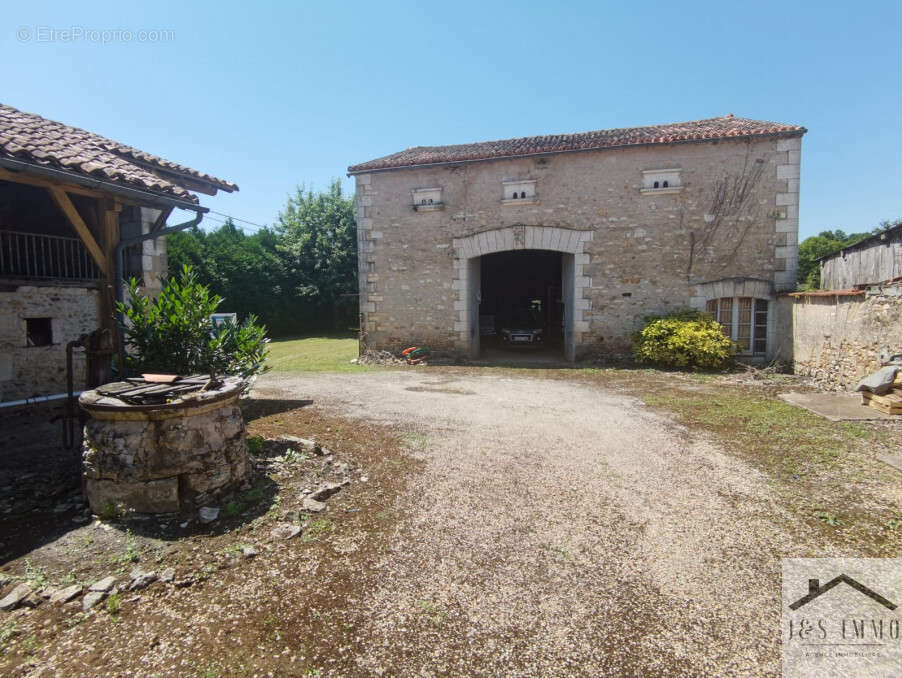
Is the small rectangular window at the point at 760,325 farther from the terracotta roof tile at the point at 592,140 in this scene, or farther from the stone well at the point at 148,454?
the stone well at the point at 148,454

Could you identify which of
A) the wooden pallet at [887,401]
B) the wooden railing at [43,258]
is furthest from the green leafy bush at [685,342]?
the wooden railing at [43,258]

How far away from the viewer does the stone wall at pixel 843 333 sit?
6.88m

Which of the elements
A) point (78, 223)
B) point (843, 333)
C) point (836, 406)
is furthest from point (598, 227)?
point (78, 223)

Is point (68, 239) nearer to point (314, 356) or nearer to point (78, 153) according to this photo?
point (78, 153)

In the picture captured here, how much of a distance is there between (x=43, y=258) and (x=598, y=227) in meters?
10.9

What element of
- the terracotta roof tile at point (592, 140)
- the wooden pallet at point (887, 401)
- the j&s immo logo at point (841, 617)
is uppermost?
the terracotta roof tile at point (592, 140)

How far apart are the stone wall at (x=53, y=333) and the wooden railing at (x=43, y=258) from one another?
262mm

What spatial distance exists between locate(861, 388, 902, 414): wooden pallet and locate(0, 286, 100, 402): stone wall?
11.1m

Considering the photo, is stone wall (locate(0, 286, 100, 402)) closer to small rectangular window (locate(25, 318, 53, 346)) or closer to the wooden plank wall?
small rectangular window (locate(25, 318, 53, 346))

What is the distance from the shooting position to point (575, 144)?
11.6 meters

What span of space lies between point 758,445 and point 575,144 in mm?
9041

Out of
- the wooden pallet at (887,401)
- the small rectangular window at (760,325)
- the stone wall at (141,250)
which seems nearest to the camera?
the wooden pallet at (887,401)

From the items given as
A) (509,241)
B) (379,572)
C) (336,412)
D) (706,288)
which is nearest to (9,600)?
(379,572)

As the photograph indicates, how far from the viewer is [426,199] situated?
12430 mm
